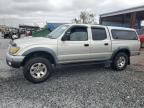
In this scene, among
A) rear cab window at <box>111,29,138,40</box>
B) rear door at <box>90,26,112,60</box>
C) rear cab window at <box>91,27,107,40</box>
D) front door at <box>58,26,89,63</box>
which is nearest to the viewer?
front door at <box>58,26,89,63</box>

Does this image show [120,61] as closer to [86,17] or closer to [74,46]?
[74,46]

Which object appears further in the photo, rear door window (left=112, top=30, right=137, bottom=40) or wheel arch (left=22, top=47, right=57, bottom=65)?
rear door window (left=112, top=30, right=137, bottom=40)

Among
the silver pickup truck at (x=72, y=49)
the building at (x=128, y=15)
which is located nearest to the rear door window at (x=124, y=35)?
the silver pickup truck at (x=72, y=49)

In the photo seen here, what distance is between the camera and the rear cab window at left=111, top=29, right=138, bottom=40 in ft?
24.7

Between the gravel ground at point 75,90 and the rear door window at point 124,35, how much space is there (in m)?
1.46

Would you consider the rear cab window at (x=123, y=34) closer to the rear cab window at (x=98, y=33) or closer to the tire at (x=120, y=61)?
the rear cab window at (x=98, y=33)

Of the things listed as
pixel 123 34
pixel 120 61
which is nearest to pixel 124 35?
pixel 123 34

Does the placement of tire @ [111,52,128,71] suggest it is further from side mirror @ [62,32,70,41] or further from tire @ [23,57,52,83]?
tire @ [23,57,52,83]

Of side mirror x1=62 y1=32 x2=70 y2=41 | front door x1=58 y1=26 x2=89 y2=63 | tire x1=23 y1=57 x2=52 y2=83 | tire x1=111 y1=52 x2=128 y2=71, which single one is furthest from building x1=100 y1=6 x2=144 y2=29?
tire x1=23 y1=57 x2=52 y2=83

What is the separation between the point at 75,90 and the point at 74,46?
1639mm

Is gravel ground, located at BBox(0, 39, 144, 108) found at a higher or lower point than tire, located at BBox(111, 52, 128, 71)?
lower

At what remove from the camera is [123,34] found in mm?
7875

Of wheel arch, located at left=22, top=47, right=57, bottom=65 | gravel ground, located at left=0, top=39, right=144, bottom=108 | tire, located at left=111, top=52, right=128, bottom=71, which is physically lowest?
gravel ground, located at left=0, top=39, right=144, bottom=108

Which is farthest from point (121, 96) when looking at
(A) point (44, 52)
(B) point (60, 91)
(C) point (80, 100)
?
(A) point (44, 52)
